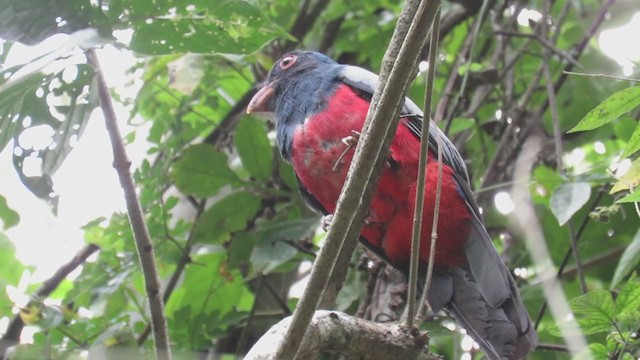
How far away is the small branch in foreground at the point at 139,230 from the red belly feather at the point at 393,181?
94cm

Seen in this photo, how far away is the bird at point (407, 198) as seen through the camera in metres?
2.72

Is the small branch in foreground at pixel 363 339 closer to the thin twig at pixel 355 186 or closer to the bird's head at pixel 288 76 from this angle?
the thin twig at pixel 355 186

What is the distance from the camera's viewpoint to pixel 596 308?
2094 millimetres

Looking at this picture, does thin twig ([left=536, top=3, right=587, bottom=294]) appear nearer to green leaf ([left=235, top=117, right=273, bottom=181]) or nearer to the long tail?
the long tail

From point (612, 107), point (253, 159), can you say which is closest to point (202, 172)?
point (253, 159)

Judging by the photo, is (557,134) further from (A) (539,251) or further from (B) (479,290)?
(A) (539,251)

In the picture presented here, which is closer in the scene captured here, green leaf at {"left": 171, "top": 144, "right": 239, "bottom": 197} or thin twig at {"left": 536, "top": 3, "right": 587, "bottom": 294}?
thin twig at {"left": 536, "top": 3, "right": 587, "bottom": 294}

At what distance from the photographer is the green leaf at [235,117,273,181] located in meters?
3.57

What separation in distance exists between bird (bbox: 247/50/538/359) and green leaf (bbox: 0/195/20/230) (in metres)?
1.05

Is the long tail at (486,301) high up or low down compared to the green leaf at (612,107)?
down

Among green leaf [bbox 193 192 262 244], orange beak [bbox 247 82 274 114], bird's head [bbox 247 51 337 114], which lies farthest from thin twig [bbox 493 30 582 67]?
green leaf [bbox 193 192 262 244]

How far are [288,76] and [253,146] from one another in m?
0.33

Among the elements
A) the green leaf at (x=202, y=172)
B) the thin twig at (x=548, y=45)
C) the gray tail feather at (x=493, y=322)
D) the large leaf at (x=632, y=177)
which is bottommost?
the gray tail feather at (x=493, y=322)

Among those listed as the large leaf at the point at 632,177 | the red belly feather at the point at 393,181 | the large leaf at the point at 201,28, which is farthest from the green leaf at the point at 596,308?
the large leaf at the point at 201,28
